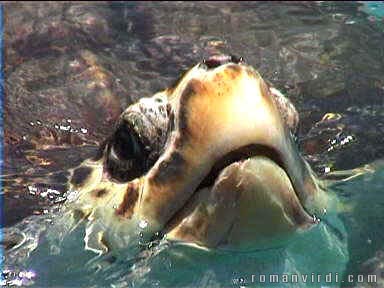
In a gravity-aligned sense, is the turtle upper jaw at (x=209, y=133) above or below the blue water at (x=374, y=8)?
above

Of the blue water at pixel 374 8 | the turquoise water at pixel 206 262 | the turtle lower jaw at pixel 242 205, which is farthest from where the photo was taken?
the blue water at pixel 374 8

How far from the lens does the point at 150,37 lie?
3846 millimetres

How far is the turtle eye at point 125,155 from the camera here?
1.55 metres

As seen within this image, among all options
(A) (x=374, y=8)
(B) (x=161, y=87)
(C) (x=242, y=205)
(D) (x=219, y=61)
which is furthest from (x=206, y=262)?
(A) (x=374, y=8)

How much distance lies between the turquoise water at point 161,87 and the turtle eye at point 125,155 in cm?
17

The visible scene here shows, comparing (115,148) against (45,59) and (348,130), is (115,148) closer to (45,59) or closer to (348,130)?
(348,130)

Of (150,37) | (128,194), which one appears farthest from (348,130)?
(150,37)

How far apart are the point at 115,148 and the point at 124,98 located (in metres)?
1.48

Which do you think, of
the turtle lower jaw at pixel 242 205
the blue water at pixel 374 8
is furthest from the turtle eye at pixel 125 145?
the blue water at pixel 374 8

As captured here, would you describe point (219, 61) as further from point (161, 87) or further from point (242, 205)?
point (161, 87)

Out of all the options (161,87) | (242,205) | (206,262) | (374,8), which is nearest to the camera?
(242,205)

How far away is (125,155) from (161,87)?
164 centimetres

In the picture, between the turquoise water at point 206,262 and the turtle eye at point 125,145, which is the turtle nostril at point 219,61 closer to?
the turtle eye at point 125,145

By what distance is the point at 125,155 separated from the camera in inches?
62.7
